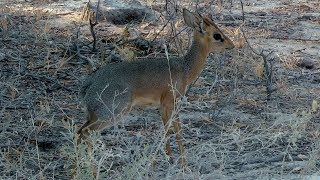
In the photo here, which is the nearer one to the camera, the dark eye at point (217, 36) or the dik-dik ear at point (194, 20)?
the dik-dik ear at point (194, 20)

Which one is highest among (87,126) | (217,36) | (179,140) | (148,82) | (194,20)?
(194,20)

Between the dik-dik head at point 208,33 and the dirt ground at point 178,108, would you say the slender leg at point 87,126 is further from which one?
the dik-dik head at point 208,33

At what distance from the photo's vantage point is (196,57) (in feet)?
17.0

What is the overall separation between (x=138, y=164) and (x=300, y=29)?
16.5ft

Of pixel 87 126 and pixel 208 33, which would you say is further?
pixel 208 33

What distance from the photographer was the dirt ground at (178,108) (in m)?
4.11

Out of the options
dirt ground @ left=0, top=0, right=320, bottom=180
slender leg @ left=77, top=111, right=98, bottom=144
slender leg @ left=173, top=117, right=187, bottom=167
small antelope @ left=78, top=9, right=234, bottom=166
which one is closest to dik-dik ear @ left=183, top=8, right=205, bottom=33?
small antelope @ left=78, top=9, right=234, bottom=166

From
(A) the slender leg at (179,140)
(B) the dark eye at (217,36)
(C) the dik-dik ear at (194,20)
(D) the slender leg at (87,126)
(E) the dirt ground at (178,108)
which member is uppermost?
(C) the dik-dik ear at (194,20)

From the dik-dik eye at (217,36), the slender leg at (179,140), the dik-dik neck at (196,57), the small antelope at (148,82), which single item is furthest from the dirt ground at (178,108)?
the dik-dik eye at (217,36)

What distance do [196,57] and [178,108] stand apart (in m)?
0.93

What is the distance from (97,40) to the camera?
702cm

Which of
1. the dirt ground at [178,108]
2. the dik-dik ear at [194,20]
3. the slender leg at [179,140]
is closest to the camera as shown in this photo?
the dirt ground at [178,108]

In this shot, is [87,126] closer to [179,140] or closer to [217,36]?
[179,140]

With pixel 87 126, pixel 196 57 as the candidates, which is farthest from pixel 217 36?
pixel 87 126
